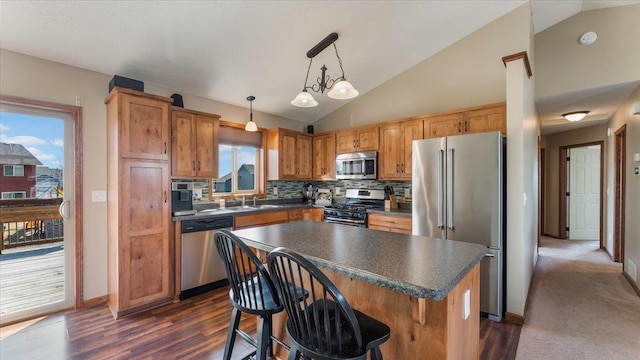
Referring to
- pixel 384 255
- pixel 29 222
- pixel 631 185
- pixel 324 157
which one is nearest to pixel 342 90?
pixel 384 255

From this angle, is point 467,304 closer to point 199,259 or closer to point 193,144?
point 199,259

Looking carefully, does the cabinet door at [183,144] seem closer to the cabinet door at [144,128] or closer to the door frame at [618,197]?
the cabinet door at [144,128]

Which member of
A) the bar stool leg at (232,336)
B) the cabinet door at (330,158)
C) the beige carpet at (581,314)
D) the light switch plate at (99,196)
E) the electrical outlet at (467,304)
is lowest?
the beige carpet at (581,314)

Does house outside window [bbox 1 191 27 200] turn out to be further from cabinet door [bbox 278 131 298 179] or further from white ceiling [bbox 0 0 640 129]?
cabinet door [bbox 278 131 298 179]

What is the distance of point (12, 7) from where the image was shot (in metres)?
2.10

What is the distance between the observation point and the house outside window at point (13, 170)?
2.60 metres

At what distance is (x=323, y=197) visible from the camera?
202 inches

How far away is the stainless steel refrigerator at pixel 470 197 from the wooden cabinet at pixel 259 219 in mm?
1961

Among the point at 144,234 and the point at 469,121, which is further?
the point at 469,121

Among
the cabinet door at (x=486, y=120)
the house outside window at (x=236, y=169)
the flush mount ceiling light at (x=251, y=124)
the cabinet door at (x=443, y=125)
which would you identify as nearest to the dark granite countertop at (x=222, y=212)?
the house outside window at (x=236, y=169)

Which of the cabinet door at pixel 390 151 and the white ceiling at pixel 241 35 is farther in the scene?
the cabinet door at pixel 390 151

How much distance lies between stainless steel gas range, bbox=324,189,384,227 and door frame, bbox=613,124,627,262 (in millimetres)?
3425

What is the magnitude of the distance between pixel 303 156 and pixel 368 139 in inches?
46.4

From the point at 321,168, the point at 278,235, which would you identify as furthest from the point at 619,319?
the point at 321,168
